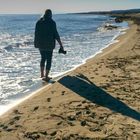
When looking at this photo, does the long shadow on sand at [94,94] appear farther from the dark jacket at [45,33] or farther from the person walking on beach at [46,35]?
the dark jacket at [45,33]

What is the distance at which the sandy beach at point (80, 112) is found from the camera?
623cm

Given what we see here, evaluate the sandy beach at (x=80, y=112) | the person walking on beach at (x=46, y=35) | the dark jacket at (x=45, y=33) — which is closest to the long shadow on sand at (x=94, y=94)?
the sandy beach at (x=80, y=112)

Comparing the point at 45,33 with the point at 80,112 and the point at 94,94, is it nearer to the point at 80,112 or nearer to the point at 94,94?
the point at 94,94

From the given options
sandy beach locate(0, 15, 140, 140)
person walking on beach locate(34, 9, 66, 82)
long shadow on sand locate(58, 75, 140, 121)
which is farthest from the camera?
person walking on beach locate(34, 9, 66, 82)

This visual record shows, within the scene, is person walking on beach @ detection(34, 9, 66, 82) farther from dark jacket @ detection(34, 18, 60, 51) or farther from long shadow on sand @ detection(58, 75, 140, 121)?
long shadow on sand @ detection(58, 75, 140, 121)

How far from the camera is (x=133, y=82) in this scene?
32.8ft

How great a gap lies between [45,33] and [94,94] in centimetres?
311

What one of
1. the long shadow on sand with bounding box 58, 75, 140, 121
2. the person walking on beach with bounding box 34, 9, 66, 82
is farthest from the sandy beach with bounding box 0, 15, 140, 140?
the person walking on beach with bounding box 34, 9, 66, 82

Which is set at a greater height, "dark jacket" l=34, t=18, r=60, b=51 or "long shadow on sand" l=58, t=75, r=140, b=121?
"dark jacket" l=34, t=18, r=60, b=51

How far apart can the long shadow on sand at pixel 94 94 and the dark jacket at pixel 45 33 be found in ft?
3.56

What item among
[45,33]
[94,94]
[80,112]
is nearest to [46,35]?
[45,33]

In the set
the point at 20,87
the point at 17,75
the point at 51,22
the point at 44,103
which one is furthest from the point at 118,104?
the point at 17,75

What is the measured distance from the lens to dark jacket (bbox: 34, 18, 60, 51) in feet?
36.6

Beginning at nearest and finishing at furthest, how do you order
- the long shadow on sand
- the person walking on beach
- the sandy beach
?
1. the sandy beach
2. the long shadow on sand
3. the person walking on beach
